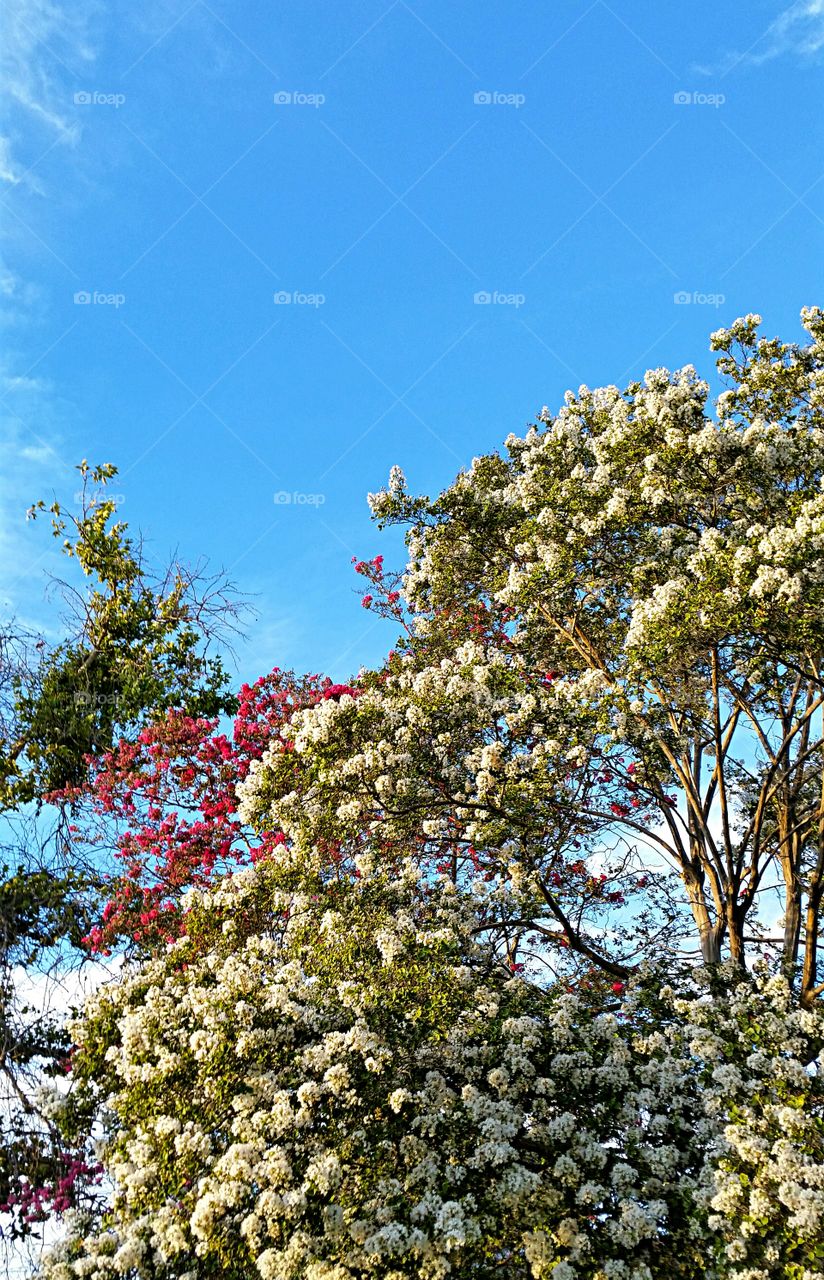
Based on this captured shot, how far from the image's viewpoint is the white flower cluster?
6.46 m

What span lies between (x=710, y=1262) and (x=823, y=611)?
5.72 m

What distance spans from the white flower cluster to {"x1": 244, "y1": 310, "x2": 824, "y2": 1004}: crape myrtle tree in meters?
1.73

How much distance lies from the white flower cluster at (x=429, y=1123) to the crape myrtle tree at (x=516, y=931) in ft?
0.10

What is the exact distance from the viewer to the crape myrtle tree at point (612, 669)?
9.52 metres

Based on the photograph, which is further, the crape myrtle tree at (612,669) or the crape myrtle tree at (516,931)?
the crape myrtle tree at (612,669)

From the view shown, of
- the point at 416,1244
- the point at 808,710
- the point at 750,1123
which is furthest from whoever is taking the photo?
the point at 808,710

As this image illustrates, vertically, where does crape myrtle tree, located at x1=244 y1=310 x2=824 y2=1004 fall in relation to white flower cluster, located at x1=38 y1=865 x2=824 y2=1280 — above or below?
above

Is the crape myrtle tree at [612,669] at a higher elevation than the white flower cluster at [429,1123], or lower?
higher

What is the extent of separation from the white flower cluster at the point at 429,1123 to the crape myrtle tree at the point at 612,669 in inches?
68.0

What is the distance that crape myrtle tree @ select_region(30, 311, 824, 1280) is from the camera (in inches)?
263

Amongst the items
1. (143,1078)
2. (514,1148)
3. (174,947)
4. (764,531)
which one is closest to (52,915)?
(174,947)

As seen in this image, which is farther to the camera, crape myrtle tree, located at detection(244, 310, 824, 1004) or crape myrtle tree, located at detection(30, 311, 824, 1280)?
crape myrtle tree, located at detection(244, 310, 824, 1004)

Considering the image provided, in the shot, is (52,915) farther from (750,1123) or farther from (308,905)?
(750,1123)

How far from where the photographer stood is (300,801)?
989cm
